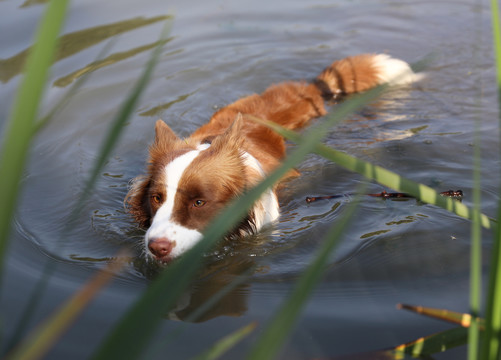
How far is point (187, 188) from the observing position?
3494 millimetres

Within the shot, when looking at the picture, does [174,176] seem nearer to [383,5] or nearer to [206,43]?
→ [206,43]

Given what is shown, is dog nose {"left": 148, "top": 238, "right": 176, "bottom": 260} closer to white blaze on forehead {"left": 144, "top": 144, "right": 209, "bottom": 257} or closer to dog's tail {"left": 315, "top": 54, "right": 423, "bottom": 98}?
white blaze on forehead {"left": 144, "top": 144, "right": 209, "bottom": 257}

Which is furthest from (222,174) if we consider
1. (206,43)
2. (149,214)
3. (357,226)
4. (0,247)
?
(206,43)

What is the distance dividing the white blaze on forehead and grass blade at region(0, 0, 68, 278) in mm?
2072

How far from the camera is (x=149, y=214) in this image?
3965 millimetres

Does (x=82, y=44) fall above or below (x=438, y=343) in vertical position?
above

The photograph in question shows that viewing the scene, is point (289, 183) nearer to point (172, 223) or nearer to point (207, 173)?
point (207, 173)

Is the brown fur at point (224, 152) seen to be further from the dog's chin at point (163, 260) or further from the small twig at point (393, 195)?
the small twig at point (393, 195)

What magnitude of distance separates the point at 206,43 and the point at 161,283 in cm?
713

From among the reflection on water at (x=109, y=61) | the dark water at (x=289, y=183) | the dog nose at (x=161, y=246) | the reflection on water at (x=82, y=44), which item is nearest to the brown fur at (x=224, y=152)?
the dog nose at (x=161, y=246)

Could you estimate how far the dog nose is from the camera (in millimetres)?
3191

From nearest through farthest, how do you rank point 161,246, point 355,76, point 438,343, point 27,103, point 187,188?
point 27,103 < point 438,343 < point 161,246 < point 187,188 < point 355,76

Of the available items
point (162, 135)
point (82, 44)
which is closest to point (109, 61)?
point (82, 44)

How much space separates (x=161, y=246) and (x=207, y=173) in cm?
65
